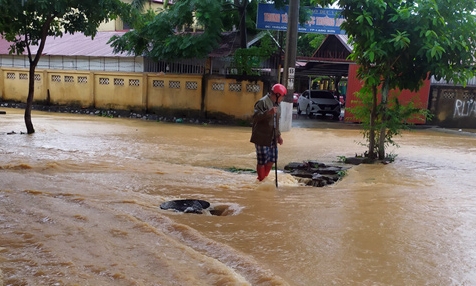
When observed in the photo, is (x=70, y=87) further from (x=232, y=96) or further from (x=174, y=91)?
(x=232, y=96)

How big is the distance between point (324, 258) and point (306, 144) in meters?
8.25

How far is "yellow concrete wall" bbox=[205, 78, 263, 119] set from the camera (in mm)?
16594

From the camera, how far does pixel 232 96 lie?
1695 cm

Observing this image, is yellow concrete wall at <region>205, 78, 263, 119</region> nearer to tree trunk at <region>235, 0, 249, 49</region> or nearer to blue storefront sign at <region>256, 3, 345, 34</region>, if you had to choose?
tree trunk at <region>235, 0, 249, 49</region>

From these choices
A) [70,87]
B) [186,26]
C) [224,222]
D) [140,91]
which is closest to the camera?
[224,222]

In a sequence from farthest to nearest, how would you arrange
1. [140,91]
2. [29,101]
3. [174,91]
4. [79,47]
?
[79,47]
[140,91]
[174,91]
[29,101]

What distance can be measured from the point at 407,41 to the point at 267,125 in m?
2.92

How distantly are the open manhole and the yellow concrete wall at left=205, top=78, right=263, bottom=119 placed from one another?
10.9 meters

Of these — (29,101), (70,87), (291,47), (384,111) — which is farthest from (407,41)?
(70,87)

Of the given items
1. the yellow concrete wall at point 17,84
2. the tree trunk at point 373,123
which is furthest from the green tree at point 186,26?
the tree trunk at point 373,123

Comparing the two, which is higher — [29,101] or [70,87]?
[70,87]

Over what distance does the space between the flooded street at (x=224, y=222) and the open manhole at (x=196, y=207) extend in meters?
0.10

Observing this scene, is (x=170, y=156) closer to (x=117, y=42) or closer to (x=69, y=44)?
(x=117, y=42)

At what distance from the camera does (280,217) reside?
5453mm
